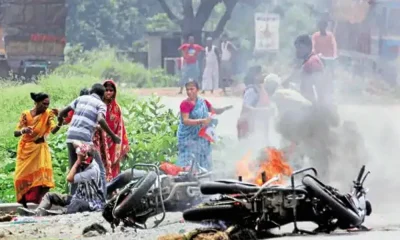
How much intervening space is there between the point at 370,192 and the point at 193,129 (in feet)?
7.92

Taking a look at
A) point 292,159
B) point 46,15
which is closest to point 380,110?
point 292,159

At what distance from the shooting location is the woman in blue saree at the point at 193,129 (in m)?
14.4

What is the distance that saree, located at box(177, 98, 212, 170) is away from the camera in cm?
1443

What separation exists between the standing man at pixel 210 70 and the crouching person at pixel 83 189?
1606 centimetres

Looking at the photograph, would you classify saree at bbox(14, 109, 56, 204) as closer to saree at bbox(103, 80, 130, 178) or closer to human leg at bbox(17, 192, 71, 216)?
saree at bbox(103, 80, 130, 178)

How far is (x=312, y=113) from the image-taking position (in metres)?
15.9

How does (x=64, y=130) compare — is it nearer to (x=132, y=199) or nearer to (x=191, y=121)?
(x=191, y=121)

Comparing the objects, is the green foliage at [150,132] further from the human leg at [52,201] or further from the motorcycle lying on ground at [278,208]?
the motorcycle lying on ground at [278,208]

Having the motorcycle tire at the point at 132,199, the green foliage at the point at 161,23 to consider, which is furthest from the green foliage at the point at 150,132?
the green foliage at the point at 161,23

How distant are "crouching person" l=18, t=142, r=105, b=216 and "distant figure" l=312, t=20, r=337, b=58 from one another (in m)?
7.25

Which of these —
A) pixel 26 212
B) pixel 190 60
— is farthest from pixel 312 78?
pixel 190 60

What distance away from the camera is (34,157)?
44.7ft

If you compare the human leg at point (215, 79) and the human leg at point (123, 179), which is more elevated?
the human leg at point (215, 79)

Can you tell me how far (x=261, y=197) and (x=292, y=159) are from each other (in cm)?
509
